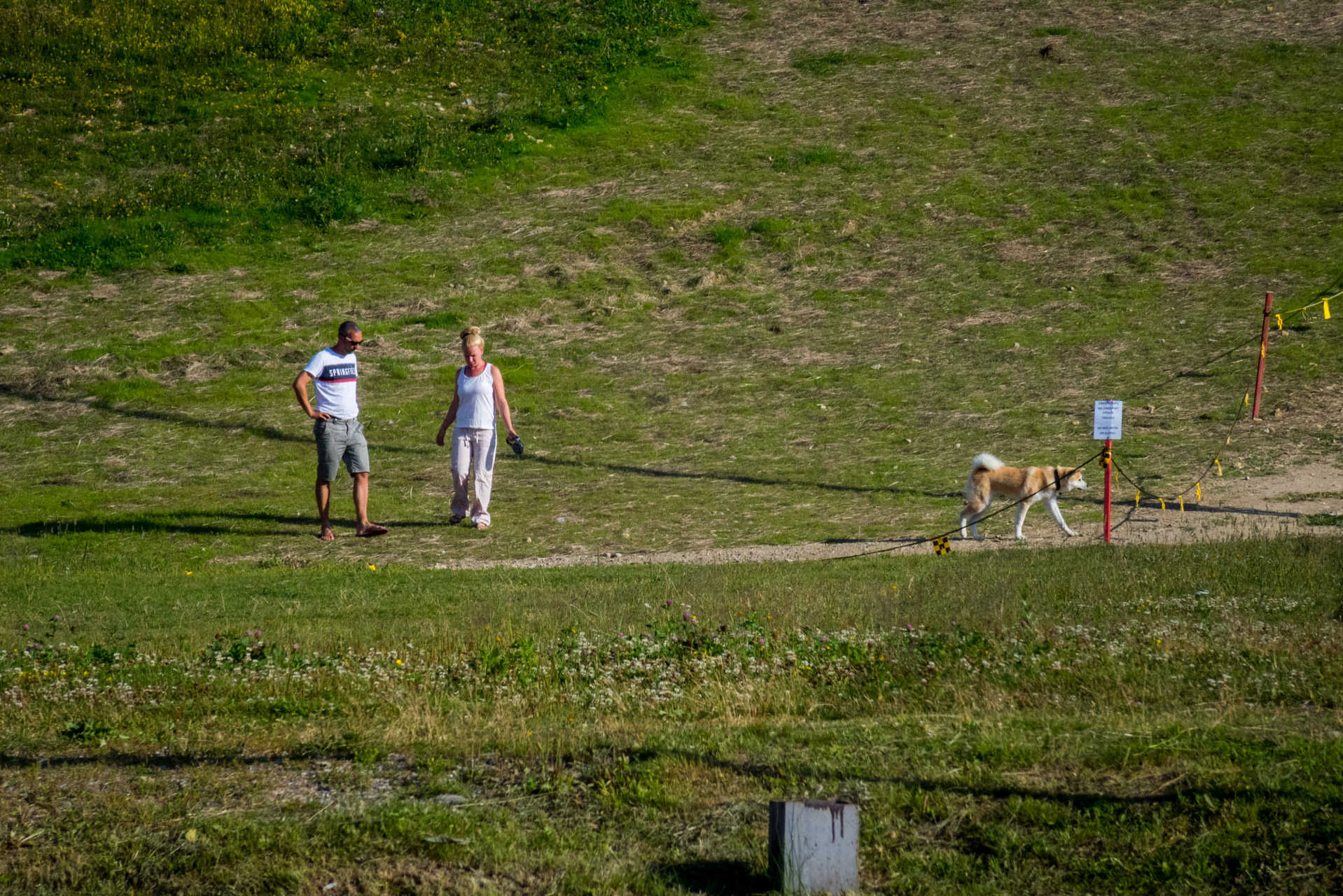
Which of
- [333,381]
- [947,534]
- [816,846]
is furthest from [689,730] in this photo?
[333,381]

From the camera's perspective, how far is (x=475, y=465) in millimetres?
13992

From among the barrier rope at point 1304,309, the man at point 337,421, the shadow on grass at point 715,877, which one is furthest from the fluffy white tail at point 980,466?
the barrier rope at point 1304,309

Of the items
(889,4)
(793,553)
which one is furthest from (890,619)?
(889,4)

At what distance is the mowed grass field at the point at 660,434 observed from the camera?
18.4ft

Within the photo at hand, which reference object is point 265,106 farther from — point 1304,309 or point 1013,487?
point 1013,487

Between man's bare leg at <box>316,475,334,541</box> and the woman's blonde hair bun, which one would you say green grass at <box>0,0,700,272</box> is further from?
man's bare leg at <box>316,475,334,541</box>

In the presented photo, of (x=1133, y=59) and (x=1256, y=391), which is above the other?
(x=1133, y=59)

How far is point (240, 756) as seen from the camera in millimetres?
6309

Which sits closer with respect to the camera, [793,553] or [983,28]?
[793,553]

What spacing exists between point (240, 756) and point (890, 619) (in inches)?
178

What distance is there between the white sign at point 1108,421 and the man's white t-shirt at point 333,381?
7989 millimetres

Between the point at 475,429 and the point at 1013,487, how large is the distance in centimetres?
607

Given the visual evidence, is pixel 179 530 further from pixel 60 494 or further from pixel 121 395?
pixel 121 395

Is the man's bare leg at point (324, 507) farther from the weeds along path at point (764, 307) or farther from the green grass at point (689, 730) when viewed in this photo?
the green grass at point (689, 730)
